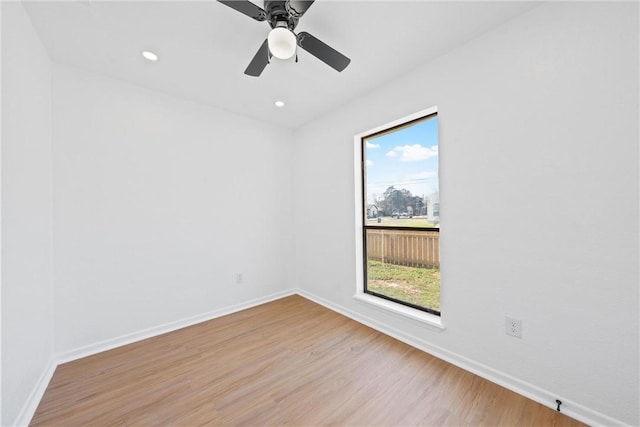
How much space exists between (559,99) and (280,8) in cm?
185

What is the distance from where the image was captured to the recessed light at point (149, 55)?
199cm

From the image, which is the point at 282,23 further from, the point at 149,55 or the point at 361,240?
the point at 361,240

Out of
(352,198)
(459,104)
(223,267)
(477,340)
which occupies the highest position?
(459,104)

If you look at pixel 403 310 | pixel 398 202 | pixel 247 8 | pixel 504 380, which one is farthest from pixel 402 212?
pixel 247 8

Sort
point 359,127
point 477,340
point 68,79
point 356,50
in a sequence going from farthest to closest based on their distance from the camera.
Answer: point 359,127
point 68,79
point 356,50
point 477,340

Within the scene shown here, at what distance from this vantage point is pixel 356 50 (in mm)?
1996

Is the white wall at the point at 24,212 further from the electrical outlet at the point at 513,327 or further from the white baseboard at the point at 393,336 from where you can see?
the electrical outlet at the point at 513,327

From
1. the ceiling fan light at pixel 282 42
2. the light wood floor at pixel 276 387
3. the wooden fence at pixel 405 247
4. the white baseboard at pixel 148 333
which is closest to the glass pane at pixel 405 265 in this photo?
the wooden fence at pixel 405 247

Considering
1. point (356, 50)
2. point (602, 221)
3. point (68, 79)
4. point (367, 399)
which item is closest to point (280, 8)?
point (356, 50)

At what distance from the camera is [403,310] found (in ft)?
7.91

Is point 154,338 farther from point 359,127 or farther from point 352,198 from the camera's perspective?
point 359,127

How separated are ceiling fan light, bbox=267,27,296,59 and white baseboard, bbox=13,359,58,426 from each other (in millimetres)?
2668

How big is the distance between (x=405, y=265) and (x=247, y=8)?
249cm

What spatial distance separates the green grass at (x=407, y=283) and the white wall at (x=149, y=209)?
1.55 metres
